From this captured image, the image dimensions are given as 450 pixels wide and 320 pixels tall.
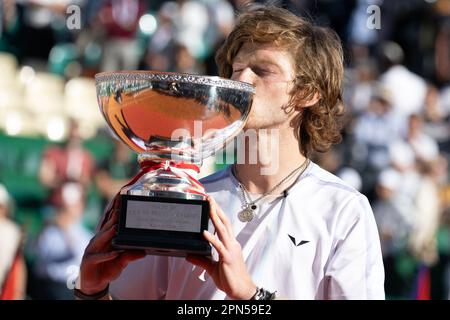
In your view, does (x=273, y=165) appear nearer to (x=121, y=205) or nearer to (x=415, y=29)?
(x=121, y=205)

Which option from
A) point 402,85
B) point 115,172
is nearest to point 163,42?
point 115,172

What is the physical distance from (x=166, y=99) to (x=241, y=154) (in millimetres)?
481

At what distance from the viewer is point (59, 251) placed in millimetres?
6426

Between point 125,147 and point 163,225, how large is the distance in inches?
204

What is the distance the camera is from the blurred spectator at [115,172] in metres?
7.11

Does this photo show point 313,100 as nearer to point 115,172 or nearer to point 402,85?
point 115,172

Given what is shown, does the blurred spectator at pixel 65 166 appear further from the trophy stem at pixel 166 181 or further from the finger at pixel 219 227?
the finger at pixel 219 227

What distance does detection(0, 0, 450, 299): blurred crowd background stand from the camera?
674cm

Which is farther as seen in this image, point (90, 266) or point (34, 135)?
point (34, 135)

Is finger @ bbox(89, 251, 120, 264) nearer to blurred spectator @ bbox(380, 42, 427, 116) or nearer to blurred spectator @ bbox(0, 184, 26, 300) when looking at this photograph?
blurred spectator @ bbox(0, 184, 26, 300)

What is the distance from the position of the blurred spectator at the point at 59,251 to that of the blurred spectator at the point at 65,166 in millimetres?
411

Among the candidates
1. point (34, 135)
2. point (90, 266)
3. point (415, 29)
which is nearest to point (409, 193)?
point (415, 29)

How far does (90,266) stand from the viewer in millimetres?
2277

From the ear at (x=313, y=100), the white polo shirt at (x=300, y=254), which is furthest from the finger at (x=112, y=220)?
the ear at (x=313, y=100)
